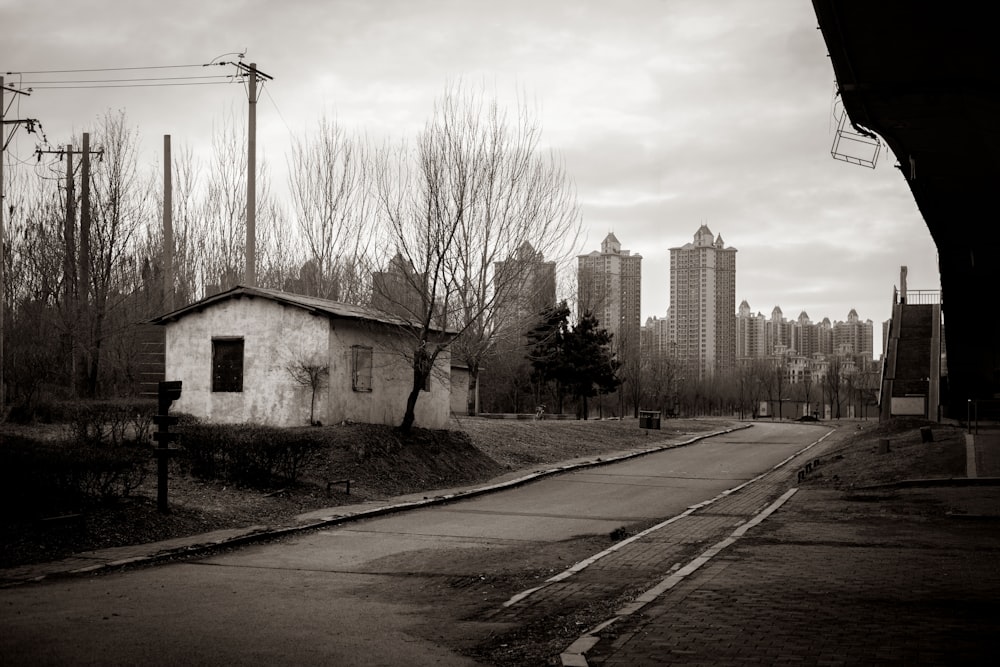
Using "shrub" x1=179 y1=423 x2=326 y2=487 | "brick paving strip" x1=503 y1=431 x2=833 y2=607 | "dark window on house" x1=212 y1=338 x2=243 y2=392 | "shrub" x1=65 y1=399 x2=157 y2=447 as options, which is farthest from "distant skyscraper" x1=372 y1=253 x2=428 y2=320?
"brick paving strip" x1=503 y1=431 x2=833 y2=607

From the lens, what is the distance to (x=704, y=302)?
340 ft

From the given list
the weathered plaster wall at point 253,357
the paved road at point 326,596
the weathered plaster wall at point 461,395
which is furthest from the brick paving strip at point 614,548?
the weathered plaster wall at point 461,395

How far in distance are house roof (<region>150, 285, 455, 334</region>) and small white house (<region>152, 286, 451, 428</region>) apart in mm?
24

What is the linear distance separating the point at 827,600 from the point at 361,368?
1533 cm

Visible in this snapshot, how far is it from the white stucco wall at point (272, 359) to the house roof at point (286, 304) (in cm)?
15

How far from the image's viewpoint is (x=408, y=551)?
12.1 m

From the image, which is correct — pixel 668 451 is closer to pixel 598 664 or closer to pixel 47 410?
pixel 47 410

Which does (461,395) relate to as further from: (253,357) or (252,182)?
(253,357)

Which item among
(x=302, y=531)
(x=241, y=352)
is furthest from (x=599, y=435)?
(x=302, y=531)

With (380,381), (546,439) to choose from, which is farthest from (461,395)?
(380,381)

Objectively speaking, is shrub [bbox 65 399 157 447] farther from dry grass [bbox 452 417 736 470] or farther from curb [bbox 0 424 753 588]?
dry grass [bbox 452 417 736 470]

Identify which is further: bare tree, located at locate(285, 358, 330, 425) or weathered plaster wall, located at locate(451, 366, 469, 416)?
weathered plaster wall, located at locate(451, 366, 469, 416)

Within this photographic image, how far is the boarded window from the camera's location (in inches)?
→ 860

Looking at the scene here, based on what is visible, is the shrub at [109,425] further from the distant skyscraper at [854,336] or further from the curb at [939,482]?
the distant skyscraper at [854,336]
